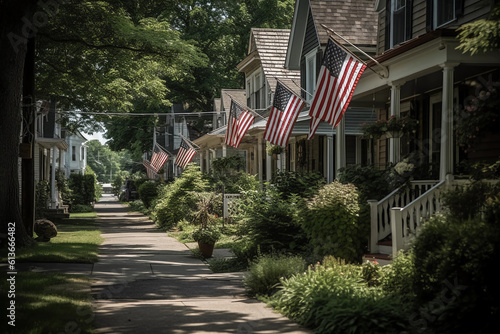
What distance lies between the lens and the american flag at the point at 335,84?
13.7 m

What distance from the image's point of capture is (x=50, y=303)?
9148 mm

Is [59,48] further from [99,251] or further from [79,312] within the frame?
[79,312]

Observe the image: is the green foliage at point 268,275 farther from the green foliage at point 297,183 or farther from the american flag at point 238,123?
the american flag at point 238,123

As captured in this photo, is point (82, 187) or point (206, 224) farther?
point (82, 187)

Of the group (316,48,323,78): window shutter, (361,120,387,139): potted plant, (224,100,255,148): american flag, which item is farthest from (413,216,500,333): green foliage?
(316,48,323,78): window shutter

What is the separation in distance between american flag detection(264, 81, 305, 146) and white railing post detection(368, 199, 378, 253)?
5.24 meters

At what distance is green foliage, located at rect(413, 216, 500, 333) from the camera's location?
6758mm

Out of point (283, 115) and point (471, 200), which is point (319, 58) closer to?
point (283, 115)

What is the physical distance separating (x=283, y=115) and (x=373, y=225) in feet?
19.3

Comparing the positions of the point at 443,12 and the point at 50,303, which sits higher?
the point at 443,12

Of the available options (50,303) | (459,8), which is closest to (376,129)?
(459,8)

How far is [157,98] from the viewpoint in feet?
97.6

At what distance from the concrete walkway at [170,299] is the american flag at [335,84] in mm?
4040

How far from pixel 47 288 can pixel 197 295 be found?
8.02 feet
